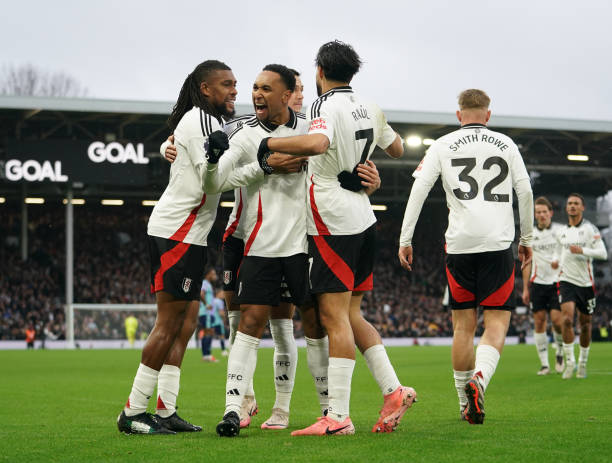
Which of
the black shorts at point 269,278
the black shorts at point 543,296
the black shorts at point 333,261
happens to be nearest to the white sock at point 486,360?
the black shorts at point 333,261

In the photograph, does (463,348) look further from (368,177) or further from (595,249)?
(595,249)

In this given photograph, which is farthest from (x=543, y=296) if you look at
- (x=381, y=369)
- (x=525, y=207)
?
(x=381, y=369)

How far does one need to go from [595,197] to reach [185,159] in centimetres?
3816

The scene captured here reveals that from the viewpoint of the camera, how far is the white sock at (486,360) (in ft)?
18.3

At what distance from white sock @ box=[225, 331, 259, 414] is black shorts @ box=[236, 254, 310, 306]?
0.23 metres

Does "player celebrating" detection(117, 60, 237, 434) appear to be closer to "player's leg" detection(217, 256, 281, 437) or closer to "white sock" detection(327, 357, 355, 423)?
"player's leg" detection(217, 256, 281, 437)

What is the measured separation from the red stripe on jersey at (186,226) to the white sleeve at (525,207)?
7.24ft

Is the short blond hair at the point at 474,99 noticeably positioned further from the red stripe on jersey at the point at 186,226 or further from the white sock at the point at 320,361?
the red stripe on jersey at the point at 186,226

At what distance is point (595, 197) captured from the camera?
40.5 meters

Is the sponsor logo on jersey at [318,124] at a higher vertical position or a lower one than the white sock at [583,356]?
higher

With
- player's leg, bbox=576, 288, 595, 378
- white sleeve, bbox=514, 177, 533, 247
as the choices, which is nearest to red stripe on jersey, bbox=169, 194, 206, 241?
white sleeve, bbox=514, 177, 533, 247

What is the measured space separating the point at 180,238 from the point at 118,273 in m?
33.4

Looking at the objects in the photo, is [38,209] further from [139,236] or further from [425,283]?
[425,283]

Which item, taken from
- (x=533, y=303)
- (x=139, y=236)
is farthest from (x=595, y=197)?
(x=533, y=303)
